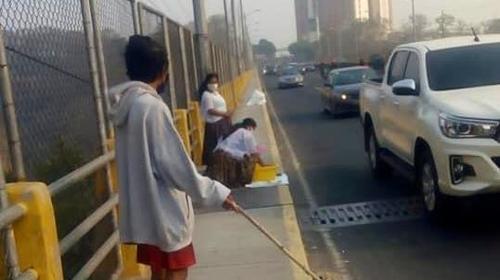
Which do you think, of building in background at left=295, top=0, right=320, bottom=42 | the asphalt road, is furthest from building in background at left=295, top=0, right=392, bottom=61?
the asphalt road

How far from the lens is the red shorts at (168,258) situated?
436 centimetres

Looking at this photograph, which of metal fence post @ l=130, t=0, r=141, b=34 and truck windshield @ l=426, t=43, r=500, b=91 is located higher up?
metal fence post @ l=130, t=0, r=141, b=34

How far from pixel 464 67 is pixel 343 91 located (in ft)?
51.9

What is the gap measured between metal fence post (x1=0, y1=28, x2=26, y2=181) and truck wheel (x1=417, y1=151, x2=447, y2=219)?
4.89 metres

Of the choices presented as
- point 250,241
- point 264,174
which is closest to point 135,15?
point 250,241

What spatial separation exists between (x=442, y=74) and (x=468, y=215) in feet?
5.09

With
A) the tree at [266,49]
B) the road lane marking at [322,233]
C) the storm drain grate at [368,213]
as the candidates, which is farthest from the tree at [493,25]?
the tree at [266,49]

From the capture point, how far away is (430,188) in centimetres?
824

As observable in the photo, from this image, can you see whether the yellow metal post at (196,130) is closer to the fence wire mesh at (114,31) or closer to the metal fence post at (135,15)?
the fence wire mesh at (114,31)

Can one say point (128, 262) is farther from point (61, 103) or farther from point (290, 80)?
point (290, 80)

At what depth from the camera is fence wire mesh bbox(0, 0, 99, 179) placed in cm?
440

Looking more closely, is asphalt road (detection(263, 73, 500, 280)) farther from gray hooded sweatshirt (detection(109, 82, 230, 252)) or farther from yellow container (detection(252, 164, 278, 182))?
gray hooded sweatshirt (detection(109, 82, 230, 252))

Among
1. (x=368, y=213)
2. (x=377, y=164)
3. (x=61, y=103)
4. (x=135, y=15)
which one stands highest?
(x=135, y=15)

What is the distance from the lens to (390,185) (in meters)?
10.9
